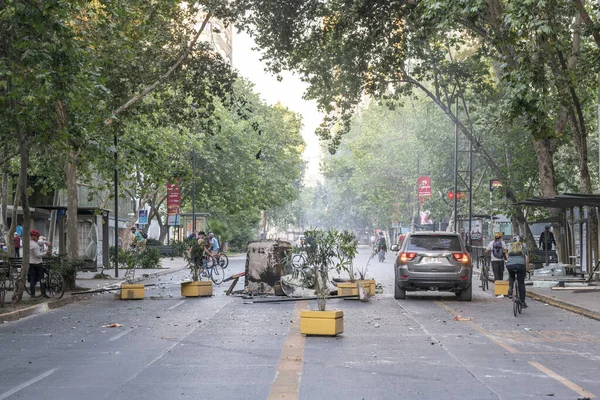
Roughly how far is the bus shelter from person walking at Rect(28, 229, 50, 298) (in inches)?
553

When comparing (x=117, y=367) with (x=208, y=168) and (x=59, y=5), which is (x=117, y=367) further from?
(x=208, y=168)

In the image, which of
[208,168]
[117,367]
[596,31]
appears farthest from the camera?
[208,168]

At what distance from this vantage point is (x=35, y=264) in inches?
958

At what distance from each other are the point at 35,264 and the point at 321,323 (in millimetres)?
11790

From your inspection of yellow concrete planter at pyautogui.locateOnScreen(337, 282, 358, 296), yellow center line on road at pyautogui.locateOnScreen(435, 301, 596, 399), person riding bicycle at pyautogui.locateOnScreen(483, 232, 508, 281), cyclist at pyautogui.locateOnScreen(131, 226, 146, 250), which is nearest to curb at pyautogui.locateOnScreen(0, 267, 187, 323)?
yellow concrete planter at pyautogui.locateOnScreen(337, 282, 358, 296)

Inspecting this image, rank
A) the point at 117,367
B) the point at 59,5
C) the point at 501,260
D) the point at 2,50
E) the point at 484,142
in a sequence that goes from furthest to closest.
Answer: the point at 484,142, the point at 501,260, the point at 2,50, the point at 59,5, the point at 117,367

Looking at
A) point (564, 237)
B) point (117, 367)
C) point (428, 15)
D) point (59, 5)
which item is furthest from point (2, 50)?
point (564, 237)

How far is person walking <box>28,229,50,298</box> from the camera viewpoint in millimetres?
24125

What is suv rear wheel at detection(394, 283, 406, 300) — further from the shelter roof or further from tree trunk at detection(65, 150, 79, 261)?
tree trunk at detection(65, 150, 79, 261)

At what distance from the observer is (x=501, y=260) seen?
28.2 meters

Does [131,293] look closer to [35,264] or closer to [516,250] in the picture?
[35,264]

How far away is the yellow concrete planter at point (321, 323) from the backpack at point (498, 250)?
1345 cm

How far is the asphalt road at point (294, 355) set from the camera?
966 cm

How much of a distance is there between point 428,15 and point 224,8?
344 inches
